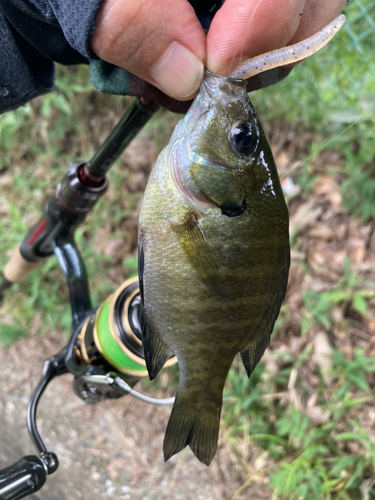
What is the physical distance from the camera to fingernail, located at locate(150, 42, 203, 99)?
881 mm

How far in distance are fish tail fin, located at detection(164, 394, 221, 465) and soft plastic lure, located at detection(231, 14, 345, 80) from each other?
94cm

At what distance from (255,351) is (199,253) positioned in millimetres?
354

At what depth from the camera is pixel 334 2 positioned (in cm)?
106

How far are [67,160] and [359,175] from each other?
2.19m

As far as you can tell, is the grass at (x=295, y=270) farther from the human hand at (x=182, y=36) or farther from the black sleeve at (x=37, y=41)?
the black sleeve at (x=37, y=41)

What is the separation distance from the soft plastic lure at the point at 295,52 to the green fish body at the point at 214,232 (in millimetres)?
61

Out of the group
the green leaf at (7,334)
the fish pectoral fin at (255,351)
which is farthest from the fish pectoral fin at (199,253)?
the green leaf at (7,334)

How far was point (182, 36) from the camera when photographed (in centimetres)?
87

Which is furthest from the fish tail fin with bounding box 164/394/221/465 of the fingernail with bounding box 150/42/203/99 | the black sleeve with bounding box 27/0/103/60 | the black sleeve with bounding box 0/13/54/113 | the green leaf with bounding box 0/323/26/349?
the green leaf with bounding box 0/323/26/349

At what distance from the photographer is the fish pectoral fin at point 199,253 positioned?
98 centimetres

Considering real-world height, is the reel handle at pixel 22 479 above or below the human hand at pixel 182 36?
below

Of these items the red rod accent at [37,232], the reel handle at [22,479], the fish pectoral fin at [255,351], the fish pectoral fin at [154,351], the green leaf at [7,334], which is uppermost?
the red rod accent at [37,232]

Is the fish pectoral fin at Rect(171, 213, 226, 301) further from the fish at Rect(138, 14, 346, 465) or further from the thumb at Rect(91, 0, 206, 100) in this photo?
the thumb at Rect(91, 0, 206, 100)

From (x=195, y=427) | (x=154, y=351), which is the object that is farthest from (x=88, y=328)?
(x=195, y=427)
